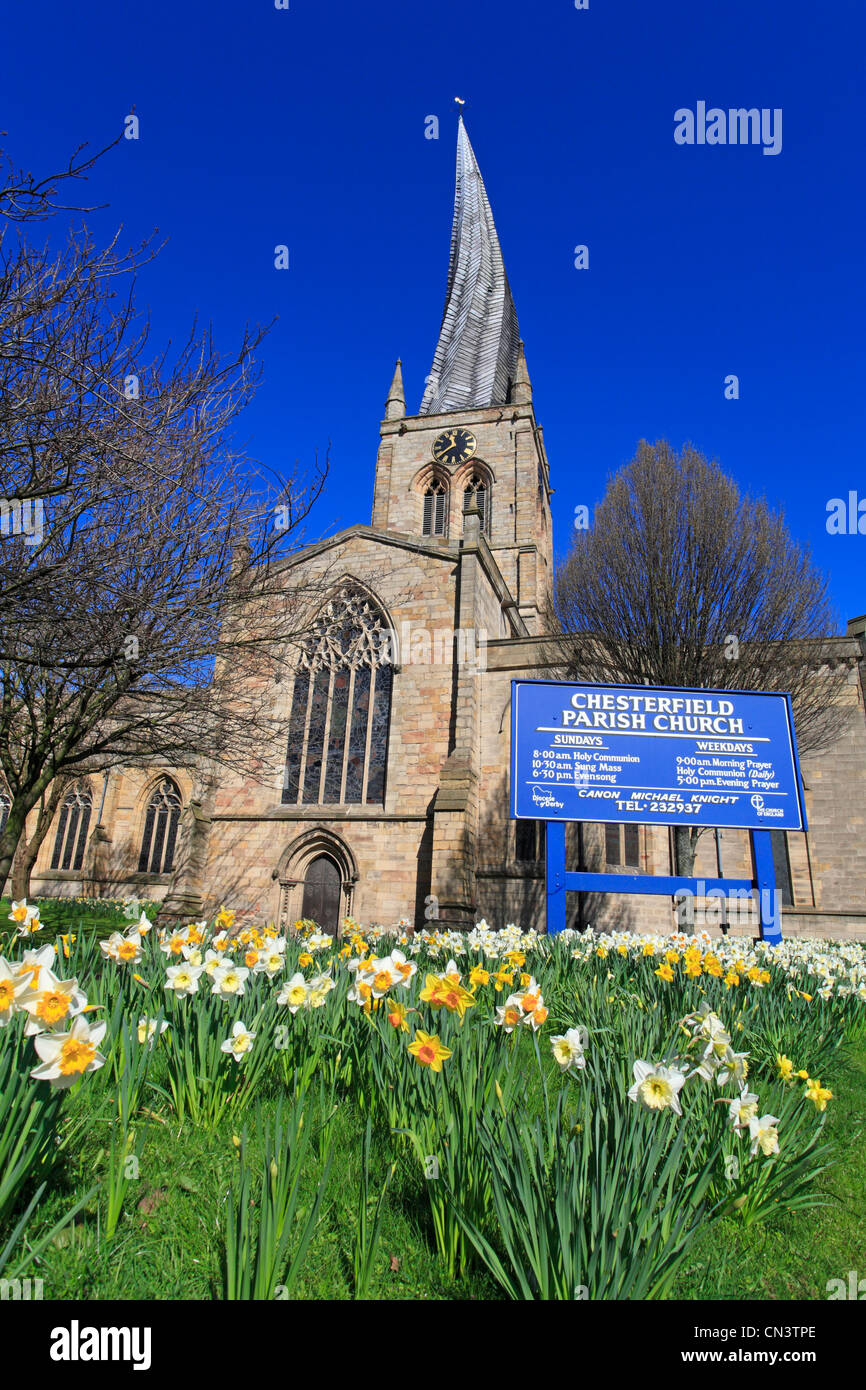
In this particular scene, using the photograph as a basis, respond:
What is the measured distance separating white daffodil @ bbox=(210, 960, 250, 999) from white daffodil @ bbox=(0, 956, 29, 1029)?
1285 mm

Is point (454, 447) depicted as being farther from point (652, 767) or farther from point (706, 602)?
point (652, 767)

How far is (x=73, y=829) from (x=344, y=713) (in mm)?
15969

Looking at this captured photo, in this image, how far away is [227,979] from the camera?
318 cm

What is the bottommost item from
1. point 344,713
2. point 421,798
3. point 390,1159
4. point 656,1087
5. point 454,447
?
point 390,1159

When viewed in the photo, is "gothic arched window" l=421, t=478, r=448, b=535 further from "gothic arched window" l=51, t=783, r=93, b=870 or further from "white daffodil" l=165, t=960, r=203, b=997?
"white daffodil" l=165, t=960, r=203, b=997

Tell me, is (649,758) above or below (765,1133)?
above

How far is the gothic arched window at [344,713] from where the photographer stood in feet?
59.8

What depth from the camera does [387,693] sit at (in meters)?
18.8

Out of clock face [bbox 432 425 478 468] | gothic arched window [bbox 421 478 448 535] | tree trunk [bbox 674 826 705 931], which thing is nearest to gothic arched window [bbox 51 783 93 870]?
gothic arched window [bbox 421 478 448 535]

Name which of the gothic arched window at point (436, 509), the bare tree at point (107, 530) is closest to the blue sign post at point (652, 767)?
the bare tree at point (107, 530)

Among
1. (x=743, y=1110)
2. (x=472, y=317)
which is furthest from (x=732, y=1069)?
(x=472, y=317)

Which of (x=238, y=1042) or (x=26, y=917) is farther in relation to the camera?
(x=26, y=917)

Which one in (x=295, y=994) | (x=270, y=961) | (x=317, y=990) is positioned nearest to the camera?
(x=295, y=994)
